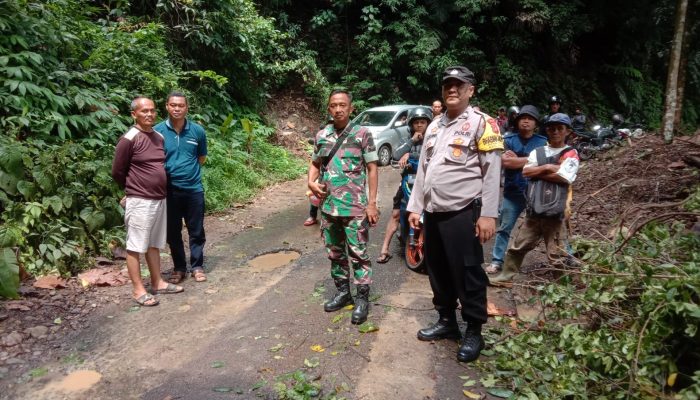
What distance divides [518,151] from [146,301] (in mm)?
3863

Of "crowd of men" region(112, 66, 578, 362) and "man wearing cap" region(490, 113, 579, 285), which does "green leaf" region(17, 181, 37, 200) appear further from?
"man wearing cap" region(490, 113, 579, 285)

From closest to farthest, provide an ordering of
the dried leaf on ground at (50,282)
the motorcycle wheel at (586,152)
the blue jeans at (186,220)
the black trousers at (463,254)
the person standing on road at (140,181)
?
1. the black trousers at (463,254)
2. the person standing on road at (140,181)
3. the dried leaf on ground at (50,282)
4. the blue jeans at (186,220)
5. the motorcycle wheel at (586,152)

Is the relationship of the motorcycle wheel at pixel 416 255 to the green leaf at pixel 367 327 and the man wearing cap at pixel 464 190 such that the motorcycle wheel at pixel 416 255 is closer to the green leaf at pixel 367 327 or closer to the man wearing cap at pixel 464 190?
the green leaf at pixel 367 327

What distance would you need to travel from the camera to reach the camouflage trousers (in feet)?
11.5

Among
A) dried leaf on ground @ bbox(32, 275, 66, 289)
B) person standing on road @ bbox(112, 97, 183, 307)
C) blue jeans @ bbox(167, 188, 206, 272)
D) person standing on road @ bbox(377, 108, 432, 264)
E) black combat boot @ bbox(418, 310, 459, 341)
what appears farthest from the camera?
person standing on road @ bbox(377, 108, 432, 264)

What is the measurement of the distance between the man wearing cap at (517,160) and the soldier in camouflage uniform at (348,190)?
4.59 ft

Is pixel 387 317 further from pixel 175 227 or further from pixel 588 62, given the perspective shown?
pixel 588 62

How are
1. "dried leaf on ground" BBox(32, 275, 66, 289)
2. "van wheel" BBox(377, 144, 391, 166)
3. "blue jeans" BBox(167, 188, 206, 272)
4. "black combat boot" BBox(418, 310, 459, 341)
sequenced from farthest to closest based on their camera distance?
"van wheel" BBox(377, 144, 391, 166), "blue jeans" BBox(167, 188, 206, 272), "dried leaf on ground" BBox(32, 275, 66, 289), "black combat boot" BBox(418, 310, 459, 341)

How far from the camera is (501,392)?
8.65ft

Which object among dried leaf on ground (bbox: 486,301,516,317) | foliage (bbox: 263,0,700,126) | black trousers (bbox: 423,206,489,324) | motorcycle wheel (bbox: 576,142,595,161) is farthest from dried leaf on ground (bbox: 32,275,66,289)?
foliage (bbox: 263,0,700,126)

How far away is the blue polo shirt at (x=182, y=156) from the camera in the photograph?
4.26 m

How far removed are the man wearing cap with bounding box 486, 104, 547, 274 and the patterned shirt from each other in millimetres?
1271

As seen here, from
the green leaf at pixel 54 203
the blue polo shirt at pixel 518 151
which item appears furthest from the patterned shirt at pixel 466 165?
the green leaf at pixel 54 203

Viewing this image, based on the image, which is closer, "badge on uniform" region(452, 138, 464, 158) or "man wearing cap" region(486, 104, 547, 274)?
"badge on uniform" region(452, 138, 464, 158)
